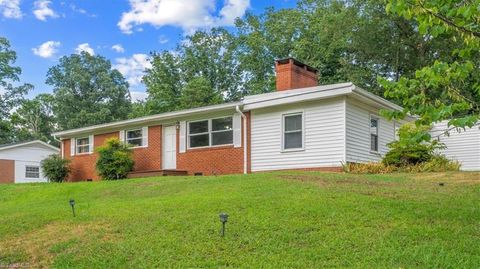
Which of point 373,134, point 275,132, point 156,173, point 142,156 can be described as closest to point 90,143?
point 142,156

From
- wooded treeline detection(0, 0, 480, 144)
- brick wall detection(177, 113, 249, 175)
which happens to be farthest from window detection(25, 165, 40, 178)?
brick wall detection(177, 113, 249, 175)

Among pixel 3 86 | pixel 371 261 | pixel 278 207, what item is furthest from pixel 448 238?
pixel 3 86

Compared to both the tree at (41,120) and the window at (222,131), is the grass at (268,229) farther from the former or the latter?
the tree at (41,120)

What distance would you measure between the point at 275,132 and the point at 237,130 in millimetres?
1517

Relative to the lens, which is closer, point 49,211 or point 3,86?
point 49,211

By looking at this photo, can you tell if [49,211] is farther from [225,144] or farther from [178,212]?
[225,144]

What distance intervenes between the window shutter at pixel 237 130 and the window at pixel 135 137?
176 inches

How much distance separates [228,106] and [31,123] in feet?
123

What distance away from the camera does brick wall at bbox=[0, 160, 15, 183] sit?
28.2 metres

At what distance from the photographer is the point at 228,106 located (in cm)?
1652

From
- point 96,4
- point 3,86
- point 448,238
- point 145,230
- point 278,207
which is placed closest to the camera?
point 448,238

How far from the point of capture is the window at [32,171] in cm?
2972

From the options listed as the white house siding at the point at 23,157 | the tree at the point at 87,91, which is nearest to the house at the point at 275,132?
the white house siding at the point at 23,157

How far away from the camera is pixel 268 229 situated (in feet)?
21.7
